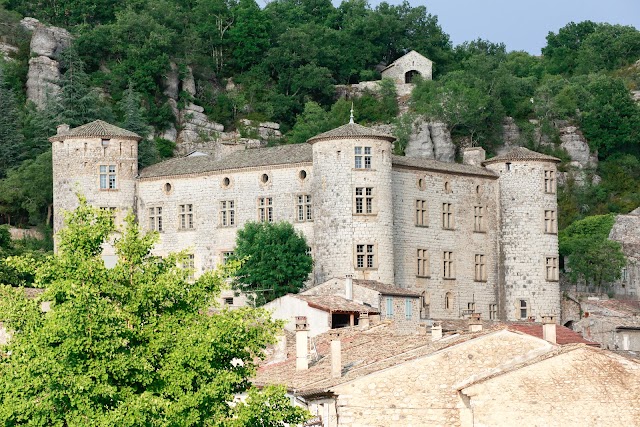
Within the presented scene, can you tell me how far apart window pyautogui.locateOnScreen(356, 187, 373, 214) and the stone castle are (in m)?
A: 0.04

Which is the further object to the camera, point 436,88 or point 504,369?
point 436,88

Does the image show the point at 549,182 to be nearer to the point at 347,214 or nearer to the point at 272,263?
the point at 347,214

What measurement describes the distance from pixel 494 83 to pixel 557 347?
67992 mm

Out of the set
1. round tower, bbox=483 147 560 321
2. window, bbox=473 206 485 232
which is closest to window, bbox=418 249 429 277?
window, bbox=473 206 485 232

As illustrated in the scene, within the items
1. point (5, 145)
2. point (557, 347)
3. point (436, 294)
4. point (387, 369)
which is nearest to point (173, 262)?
point (387, 369)

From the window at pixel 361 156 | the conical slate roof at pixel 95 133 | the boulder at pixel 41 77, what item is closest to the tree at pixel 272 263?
the window at pixel 361 156

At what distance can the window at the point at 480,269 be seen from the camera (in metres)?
77.9

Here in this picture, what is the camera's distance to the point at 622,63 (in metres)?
125

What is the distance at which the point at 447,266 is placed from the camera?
76.7 m

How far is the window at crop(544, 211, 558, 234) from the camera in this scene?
259ft

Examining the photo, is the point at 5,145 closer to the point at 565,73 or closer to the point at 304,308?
the point at 304,308

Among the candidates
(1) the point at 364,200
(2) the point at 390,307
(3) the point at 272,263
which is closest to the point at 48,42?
(3) the point at 272,263

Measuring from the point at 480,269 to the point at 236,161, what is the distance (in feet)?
40.3

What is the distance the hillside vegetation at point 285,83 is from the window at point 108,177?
8596 mm
